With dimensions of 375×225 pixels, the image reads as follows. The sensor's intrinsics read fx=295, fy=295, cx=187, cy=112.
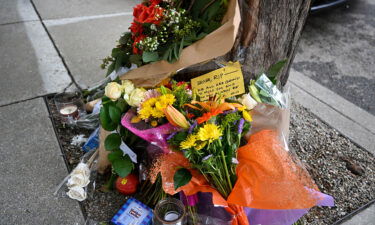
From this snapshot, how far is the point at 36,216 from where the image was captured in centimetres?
156

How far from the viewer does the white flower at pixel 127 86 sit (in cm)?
150

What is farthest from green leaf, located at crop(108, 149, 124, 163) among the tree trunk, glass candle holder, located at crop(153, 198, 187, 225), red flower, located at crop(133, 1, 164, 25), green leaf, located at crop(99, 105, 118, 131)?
the tree trunk

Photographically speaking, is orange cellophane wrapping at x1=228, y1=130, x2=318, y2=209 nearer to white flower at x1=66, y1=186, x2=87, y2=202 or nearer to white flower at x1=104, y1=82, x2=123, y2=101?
white flower at x1=104, y1=82, x2=123, y2=101

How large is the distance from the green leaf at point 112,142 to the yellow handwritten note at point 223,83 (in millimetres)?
486

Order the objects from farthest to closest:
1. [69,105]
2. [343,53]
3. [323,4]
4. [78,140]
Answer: [323,4]
[343,53]
[69,105]
[78,140]

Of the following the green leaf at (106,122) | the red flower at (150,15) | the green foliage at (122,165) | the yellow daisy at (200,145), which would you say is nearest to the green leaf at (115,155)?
the green foliage at (122,165)

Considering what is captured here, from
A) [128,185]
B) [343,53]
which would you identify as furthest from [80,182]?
[343,53]

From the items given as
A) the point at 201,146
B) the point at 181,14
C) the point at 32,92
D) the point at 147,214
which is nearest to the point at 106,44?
the point at 32,92

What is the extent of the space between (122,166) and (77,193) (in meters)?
0.34

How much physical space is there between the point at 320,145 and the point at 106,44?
92.9 inches

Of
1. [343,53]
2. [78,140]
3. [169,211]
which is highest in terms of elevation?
[169,211]

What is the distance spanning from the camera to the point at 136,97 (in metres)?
1.43

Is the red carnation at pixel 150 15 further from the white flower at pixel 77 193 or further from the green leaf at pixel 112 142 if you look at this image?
the white flower at pixel 77 193

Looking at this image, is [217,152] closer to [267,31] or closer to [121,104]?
[121,104]
